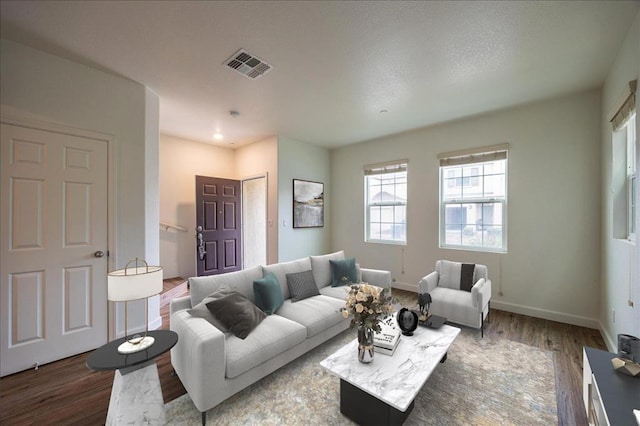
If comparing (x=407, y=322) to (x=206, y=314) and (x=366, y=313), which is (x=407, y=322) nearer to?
(x=366, y=313)

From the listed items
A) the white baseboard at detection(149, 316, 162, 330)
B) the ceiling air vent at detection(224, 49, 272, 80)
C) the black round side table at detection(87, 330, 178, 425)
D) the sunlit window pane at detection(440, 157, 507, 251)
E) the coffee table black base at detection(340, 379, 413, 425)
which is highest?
the ceiling air vent at detection(224, 49, 272, 80)

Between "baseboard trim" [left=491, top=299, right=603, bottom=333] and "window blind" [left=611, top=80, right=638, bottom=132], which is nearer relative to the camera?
"window blind" [left=611, top=80, right=638, bottom=132]

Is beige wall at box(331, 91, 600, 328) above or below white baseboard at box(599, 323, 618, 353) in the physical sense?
above

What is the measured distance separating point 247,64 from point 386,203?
11.0 ft

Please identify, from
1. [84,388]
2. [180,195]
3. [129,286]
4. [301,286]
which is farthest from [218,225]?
[129,286]

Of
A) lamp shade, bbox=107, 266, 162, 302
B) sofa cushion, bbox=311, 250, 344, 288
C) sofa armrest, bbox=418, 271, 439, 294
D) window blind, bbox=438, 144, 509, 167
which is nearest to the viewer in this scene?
lamp shade, bbox=107, 266, 162, 302

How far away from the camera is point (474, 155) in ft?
12.6

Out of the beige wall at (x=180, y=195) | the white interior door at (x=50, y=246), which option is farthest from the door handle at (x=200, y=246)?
the white interior door at (x=50, y=246)

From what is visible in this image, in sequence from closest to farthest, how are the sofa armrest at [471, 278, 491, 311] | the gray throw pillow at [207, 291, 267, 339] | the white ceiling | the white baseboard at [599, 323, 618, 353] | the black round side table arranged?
1. the black round side table
2. the white ceiling
3. the gray throw pillow at [207, 291, 267, 339]
4. the white baseboard at [599, 323, 618, 353]
5. the sofa armrest at [471, 278, 491, 311]

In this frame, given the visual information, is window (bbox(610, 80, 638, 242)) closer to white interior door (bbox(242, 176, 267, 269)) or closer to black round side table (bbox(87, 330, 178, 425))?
black round side table (bbox(87, 330, 178, 425))

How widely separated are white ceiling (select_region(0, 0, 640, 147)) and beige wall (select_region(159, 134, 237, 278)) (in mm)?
1667

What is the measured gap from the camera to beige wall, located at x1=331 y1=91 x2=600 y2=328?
120 inches

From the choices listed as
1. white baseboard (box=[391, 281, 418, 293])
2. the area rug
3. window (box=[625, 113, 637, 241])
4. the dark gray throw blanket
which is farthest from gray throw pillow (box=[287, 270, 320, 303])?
window (box=[625, 113, 637, 241])

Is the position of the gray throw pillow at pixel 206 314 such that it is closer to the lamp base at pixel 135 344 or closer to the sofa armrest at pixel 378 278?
the lamp base at pixel 135 344
